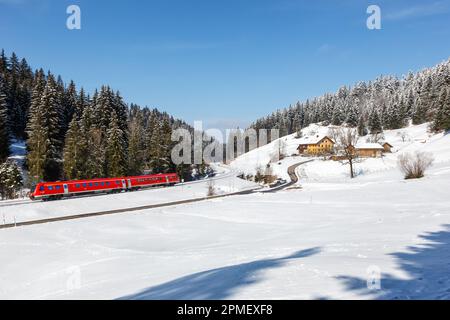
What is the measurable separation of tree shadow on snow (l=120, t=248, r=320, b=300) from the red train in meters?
32.5

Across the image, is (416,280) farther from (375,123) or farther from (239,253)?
(375,123)

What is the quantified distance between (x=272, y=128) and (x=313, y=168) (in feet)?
325

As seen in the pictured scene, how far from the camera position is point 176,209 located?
110ft

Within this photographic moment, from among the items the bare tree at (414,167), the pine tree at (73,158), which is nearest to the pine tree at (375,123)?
the bare tree at (414,167)

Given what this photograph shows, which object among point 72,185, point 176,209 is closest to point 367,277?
point 176,209

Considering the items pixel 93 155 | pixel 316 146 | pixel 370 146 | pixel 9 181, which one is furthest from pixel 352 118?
pixel 9 181

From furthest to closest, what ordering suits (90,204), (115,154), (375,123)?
(375,123), (115,154), (90,204)

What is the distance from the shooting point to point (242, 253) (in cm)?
1552

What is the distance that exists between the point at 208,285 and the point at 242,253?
6109 mm

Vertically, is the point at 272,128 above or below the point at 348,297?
above

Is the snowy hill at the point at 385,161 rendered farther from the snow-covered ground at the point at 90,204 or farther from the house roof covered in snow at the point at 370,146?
the snow-covered ground at the point at 90,204

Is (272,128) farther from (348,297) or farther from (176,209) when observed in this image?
(348,297)

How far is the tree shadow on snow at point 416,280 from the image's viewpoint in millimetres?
7387

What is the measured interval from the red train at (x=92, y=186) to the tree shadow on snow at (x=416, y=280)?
37.2 meters
